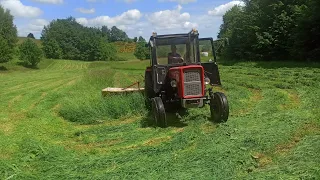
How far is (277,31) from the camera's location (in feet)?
96.3

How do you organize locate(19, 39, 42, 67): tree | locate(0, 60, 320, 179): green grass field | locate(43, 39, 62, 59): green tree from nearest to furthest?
locate(0, 60, 320, 179): green grass field → locate(19, 39, 42, 67): tree → locate(43, 39, 62, 59): green tree

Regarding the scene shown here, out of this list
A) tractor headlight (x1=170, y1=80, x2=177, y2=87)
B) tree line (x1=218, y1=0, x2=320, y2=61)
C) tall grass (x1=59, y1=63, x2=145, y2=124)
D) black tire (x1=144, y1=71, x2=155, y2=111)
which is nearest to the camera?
tractor headlight (x1=170, y1=80, x2=177, y2=87)

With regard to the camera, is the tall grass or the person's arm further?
the tall grass

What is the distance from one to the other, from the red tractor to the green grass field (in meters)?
0.47

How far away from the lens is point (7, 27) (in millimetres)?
57969

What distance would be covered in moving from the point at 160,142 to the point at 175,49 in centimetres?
308

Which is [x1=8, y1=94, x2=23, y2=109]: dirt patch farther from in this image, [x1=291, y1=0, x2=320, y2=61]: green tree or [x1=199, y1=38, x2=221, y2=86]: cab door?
[x1=291, y1=0, x2=320, y2=61]: green tree

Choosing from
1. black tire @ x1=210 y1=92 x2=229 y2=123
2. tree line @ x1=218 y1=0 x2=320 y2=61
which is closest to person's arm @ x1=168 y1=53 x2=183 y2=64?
black tire @ x1=210 y1=92 x2=229 y2=123

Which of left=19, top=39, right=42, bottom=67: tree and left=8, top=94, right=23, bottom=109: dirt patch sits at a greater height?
left=19, top=39, right=42, bottom=67: tree

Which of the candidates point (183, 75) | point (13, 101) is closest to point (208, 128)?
point (183, 75)

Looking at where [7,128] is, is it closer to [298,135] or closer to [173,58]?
[173,58]

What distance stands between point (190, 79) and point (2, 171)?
438 cm

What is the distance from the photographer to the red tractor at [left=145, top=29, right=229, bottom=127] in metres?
7.99

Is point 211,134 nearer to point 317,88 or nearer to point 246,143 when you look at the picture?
point 246,143
